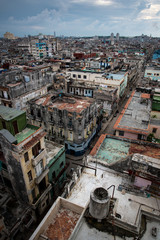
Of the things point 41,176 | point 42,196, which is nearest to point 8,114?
point 41,176

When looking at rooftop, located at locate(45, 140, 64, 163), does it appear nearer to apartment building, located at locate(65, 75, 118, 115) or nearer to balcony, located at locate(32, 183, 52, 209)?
balcony, located at locate(32, 183, 52, 209)

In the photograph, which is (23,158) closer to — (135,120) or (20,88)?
(135,120)

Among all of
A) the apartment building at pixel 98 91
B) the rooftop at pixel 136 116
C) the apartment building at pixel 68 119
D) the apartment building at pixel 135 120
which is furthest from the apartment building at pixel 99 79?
the apartment building at pixel 68 119

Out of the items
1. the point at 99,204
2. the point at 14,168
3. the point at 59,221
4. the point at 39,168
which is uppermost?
the point at 99,204

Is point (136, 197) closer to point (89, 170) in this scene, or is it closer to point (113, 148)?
point (89, 170)

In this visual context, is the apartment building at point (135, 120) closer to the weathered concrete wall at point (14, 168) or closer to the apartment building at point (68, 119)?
the apartment building at point (68, 119)

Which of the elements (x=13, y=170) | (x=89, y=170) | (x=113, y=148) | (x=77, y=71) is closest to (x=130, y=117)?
(x=113, y=148)
